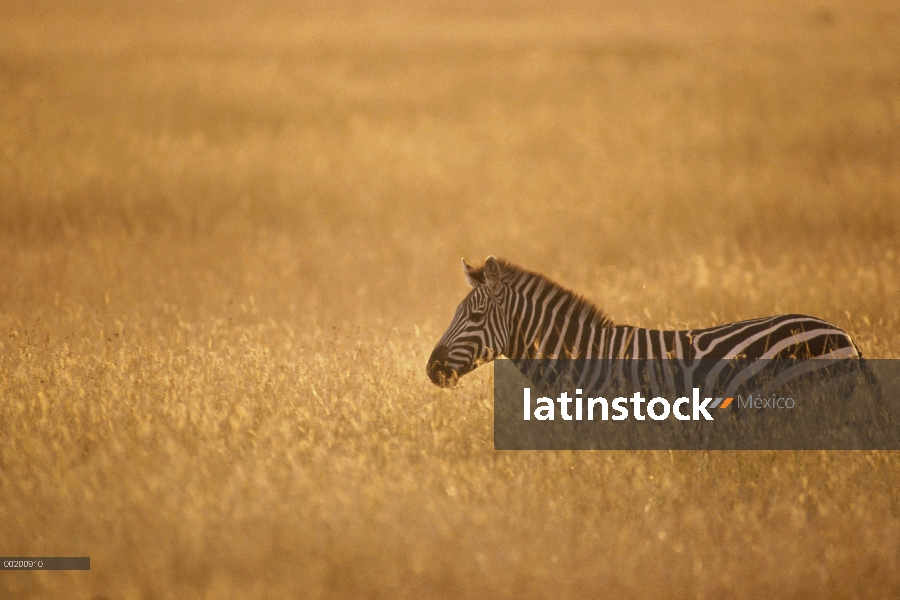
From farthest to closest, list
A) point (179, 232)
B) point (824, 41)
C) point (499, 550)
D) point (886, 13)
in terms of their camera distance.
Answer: point (886, 13) → point (824, 41) → point (179, 232) → point (499, 550)

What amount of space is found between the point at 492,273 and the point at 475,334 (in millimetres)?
532

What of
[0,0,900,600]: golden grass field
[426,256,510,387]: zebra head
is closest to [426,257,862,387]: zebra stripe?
[426,256,510,387]: zebra head

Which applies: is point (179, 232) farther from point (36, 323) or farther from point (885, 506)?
point (885, 506)

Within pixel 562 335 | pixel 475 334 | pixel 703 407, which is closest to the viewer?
pixel 703 407

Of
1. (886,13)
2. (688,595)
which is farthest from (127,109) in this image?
(886,13)

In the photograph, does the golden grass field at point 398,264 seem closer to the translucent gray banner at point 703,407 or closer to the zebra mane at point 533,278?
the translucent gray banner at point 703,407

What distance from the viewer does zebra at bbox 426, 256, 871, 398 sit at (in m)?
6.86

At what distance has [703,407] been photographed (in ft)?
22.6

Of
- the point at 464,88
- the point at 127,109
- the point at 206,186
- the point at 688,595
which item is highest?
the point at 464,88

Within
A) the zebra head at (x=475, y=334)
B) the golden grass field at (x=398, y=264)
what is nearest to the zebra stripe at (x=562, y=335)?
the zebra head at (x=475, y=334)

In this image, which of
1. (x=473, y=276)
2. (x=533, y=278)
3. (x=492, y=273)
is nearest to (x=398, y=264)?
(x=473, y=276)

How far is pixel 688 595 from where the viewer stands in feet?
16.1

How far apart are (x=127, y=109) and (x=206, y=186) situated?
517 centimetres

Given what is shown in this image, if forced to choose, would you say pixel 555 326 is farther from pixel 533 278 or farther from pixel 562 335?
pixel 533 278
